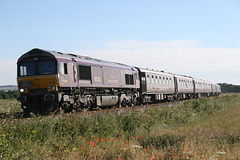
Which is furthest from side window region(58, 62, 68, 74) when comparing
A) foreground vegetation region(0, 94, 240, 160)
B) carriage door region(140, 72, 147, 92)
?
carriage door region(140, 72, 147, 92)

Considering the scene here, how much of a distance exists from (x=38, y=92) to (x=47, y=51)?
2333 millimetres

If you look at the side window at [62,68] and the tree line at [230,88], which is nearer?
the side window at [62,68]

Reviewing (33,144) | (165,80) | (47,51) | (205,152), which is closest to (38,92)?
(47,51)

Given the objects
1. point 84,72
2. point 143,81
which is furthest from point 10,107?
point 143,81

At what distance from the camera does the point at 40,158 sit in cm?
672

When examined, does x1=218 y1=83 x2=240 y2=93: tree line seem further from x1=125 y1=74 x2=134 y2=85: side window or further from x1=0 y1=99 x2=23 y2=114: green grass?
x1=0 y1=99 x2=23 y2=114: green grass

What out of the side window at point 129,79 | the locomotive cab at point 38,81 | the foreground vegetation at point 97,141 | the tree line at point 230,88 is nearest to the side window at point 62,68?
the locomotive cab at point 38,81

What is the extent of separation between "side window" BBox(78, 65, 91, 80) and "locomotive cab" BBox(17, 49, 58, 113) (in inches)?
86.9

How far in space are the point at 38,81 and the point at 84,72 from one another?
10.2ft

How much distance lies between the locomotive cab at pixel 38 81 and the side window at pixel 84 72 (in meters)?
2.21

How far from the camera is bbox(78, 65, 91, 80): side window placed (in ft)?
56.3

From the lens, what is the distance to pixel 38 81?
15562mm

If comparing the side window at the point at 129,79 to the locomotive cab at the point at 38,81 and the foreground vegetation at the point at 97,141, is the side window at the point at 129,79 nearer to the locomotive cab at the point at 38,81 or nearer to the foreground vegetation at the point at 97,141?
the locomotive cab at the point at 38,81

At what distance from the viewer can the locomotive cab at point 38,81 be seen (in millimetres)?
15211
